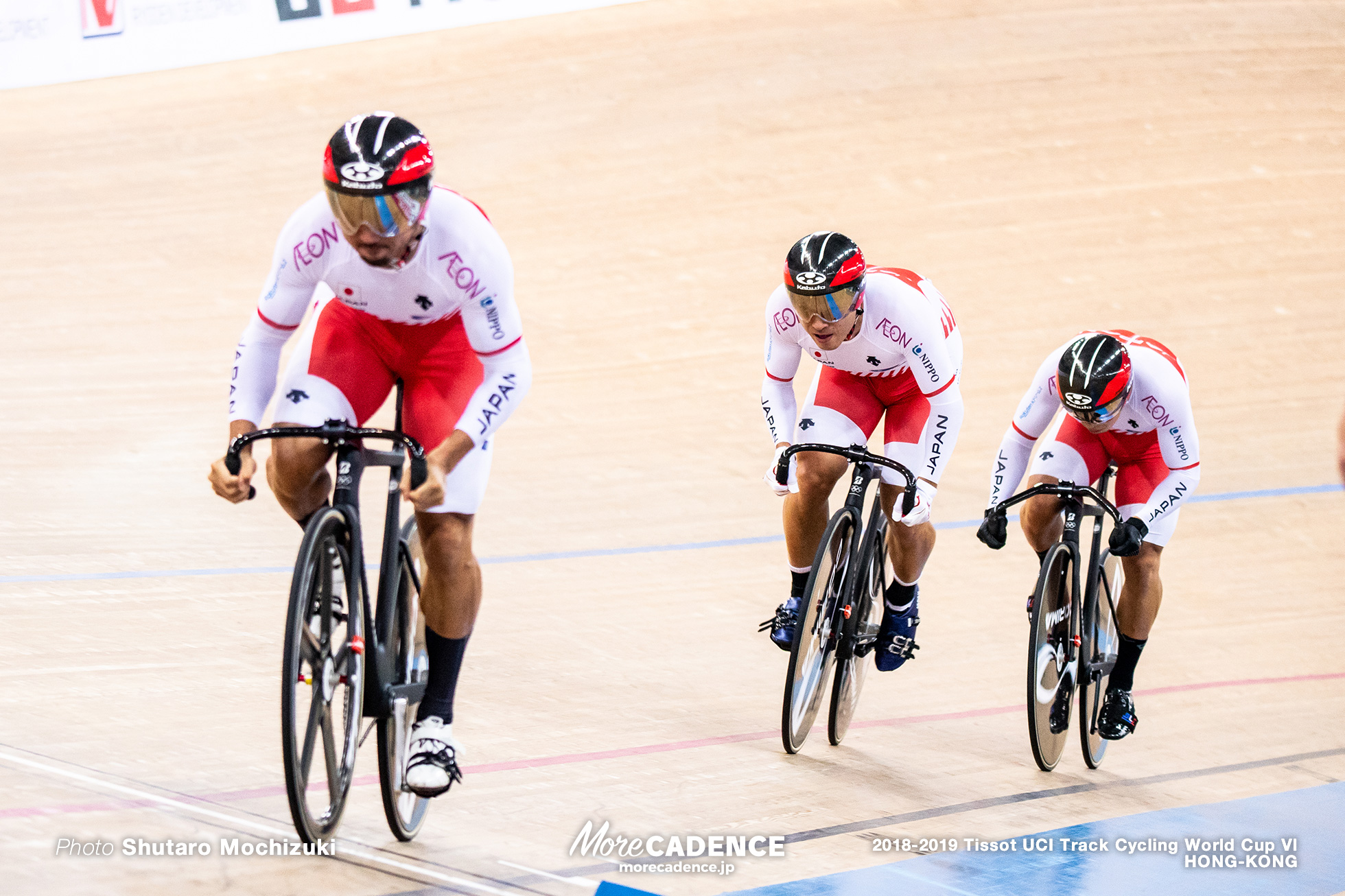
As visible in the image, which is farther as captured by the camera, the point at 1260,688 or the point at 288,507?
the point at 1260,688

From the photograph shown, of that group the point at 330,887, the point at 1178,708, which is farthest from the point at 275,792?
the point at 1178,708

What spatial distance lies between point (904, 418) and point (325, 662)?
72.6 inches

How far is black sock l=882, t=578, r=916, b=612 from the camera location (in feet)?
12.3

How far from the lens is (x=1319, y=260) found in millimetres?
8703

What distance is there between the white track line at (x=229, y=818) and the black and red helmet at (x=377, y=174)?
1.06 metres

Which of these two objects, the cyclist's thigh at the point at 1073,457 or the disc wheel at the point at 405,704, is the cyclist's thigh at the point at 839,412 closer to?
the cyclist's thigh at the point at 1073,457

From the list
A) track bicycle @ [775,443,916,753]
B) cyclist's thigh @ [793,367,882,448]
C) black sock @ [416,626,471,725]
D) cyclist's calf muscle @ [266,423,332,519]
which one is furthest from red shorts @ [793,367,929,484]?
cyclist's calf muscle @ [266,423,332,519]

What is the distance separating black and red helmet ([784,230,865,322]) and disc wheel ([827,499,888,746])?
0.57m

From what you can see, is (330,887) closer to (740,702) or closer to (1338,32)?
(740,702)

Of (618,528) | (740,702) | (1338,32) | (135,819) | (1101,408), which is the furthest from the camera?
(1338,32)

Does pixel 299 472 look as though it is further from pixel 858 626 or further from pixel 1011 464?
pixel 1011 464

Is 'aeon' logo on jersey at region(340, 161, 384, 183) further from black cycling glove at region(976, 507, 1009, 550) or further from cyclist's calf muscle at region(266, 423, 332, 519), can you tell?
black cycling glove at region(976, 507, 1009, 550)

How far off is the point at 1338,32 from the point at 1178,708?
28.7ft

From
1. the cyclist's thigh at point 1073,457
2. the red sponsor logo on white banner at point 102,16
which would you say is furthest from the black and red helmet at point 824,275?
the red sponsor logo on white banner at point 102,16
